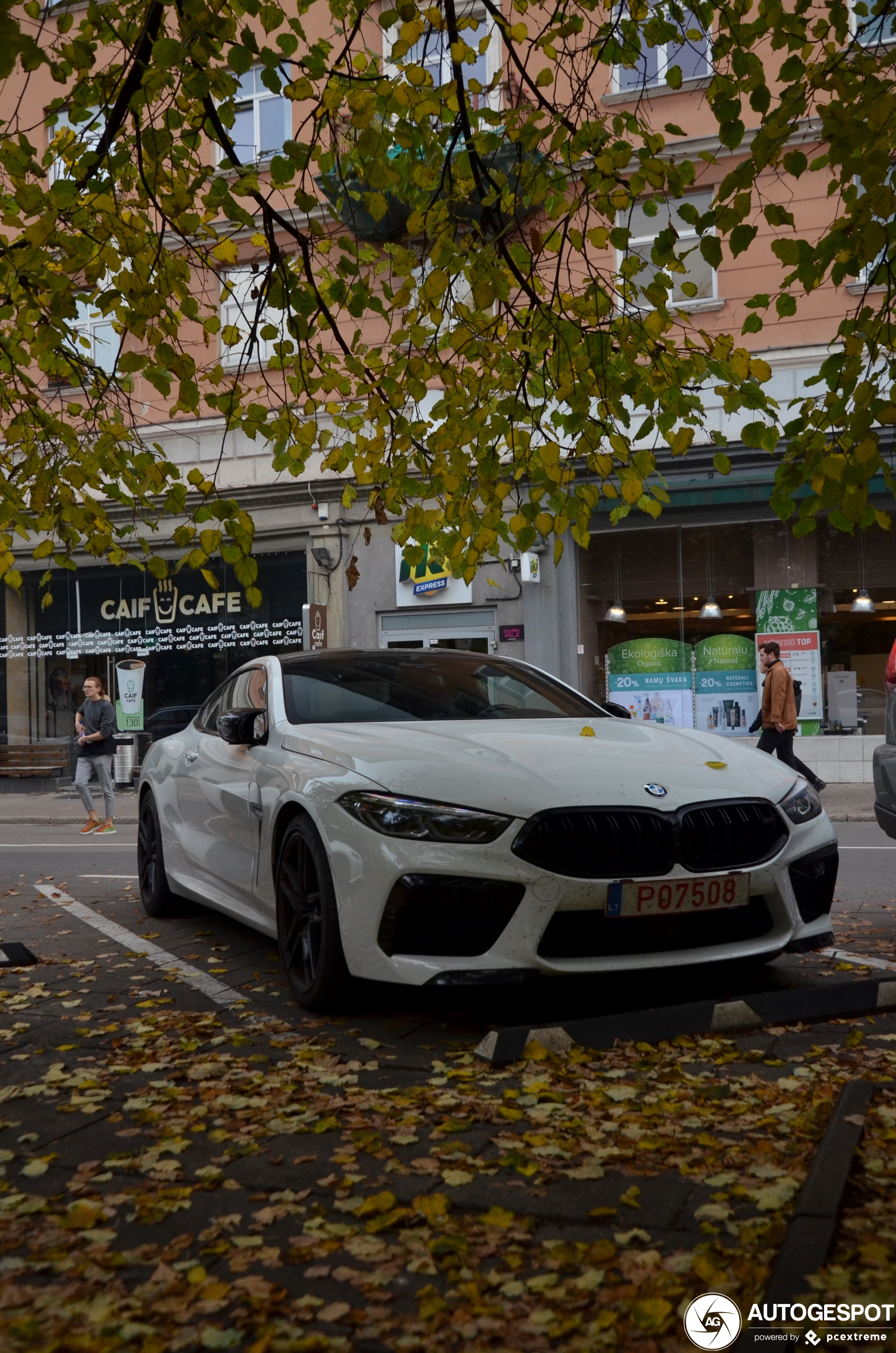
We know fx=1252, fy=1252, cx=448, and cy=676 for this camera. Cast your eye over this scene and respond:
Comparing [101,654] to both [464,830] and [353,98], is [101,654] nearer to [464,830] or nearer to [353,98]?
[353,98]

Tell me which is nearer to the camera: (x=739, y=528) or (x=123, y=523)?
(x=739, y=528)

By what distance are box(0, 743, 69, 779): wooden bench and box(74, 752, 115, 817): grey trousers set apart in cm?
717

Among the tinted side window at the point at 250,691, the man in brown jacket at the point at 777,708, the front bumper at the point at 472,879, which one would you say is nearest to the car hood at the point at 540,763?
the front bumper at the point at 472,879

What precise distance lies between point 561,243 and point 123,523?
17.3 meters

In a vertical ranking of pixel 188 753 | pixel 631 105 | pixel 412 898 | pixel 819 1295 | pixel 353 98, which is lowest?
pixel 819 1295

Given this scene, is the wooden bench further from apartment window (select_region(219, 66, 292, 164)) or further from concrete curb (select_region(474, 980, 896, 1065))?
concrete curb (select_region(474, 980, 896, 1065))

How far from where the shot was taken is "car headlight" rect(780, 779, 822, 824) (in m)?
4.91

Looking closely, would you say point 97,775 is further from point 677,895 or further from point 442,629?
point 677,895

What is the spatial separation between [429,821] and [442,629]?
15.4 m

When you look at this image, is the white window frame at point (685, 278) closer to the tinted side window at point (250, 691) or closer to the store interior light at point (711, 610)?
the store interior light at point (711, 610)

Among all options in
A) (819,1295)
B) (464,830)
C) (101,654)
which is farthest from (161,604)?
(819,1295)

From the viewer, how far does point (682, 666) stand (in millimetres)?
18203

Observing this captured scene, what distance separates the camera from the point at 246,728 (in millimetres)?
5703

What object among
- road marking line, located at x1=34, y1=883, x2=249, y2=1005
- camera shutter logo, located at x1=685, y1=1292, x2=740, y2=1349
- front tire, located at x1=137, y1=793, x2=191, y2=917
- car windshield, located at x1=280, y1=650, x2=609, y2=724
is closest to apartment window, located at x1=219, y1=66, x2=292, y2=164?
road marking line, located at x1=34, y1=883, x2=249, y2=1005
